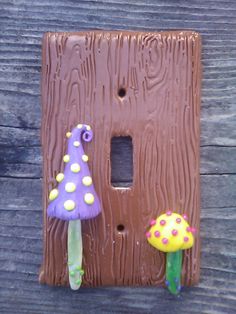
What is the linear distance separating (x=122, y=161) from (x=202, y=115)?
0.52ft

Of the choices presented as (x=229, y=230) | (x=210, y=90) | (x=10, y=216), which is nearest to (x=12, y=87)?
(x=10, y=216)

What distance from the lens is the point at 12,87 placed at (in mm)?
879

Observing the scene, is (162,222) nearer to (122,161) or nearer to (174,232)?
(174,232)

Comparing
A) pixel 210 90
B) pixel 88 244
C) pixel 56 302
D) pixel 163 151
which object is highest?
pixel 210 90

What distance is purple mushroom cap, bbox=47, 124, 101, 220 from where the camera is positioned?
78cm

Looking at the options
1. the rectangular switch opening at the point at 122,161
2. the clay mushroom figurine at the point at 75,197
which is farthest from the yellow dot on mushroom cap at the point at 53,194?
the rectangular switch opening at the point at 122,161

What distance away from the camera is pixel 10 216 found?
89 cm

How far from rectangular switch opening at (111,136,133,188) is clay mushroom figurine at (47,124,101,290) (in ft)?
0.19

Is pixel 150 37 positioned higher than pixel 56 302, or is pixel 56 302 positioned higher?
pixel 150 37

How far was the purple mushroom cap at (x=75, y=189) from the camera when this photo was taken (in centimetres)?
78

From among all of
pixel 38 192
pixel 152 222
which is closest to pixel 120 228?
pixel 152 222

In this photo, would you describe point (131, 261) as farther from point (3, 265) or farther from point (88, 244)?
point (3, 265)

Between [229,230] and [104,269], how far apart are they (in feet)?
0.74

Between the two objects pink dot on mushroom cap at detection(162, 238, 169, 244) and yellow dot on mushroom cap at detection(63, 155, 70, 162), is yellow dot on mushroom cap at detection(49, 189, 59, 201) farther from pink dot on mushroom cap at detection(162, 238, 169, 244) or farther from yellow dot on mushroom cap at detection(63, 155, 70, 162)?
pink dot on mushroom cap at detection(162, 238, 169, 244)
